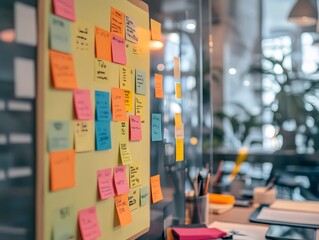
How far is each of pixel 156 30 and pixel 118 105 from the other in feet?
1.23

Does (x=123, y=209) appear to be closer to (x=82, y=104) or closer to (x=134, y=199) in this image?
(x=134, y=199)

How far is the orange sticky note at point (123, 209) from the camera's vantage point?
1004 millimetres

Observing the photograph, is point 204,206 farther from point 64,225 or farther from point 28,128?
point 28,128

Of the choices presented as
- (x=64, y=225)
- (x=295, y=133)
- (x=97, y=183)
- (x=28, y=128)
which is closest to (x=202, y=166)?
(x=97, y=183)

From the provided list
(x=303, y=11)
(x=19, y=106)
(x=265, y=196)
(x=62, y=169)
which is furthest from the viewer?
(x=303, y=11)

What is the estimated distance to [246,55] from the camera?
5832 mm

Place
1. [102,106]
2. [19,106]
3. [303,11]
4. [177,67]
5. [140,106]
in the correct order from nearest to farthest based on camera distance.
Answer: [19,106] → [102,106] → [140,106] → [177,67] → [303,11]

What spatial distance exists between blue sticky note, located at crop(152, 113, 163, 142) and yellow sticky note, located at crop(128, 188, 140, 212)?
19cm

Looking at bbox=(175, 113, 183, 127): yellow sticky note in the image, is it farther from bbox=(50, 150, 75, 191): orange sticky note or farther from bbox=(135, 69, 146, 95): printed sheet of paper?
bbox=(50, 150, 75, 191): orange sticky note

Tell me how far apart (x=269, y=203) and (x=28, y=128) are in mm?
1540

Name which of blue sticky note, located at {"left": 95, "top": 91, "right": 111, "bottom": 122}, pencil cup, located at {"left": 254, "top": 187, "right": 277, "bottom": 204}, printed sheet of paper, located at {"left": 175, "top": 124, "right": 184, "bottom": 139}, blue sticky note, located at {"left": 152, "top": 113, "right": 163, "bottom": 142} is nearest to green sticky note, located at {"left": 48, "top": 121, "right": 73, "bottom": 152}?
blue sticky note, located at {"left": 95, "top": 91, "right": 111, "bottom": 122}

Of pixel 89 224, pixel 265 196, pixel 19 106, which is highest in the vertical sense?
pixel 19 106

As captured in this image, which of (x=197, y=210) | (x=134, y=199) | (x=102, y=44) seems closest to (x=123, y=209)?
(x=134, y=199)

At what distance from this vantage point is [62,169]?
2.59 ft
